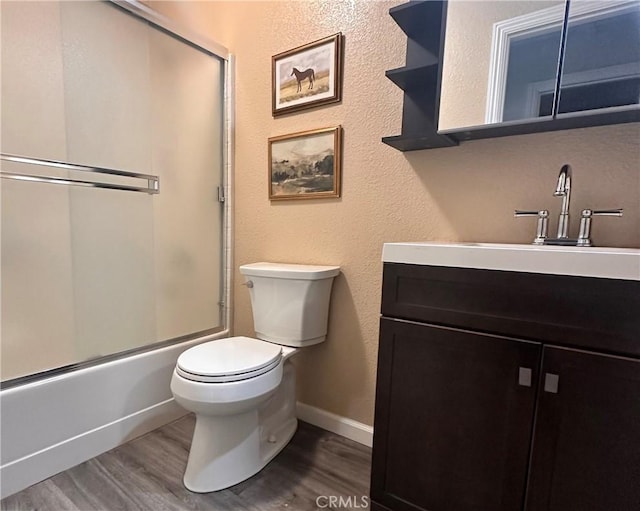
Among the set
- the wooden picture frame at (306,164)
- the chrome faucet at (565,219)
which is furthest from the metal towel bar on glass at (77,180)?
the chrome faucet at (565,219)

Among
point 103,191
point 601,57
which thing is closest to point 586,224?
point 601,57

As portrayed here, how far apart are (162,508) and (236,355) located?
515 mm

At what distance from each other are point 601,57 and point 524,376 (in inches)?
37.1

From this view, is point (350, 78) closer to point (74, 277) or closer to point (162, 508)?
point (74, 277)

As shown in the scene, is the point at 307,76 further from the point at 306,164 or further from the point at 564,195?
the point at 564,195

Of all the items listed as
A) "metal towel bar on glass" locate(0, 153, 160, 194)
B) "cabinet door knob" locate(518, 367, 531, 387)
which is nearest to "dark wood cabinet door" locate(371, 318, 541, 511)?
"cabinet door knob" locate(518, 367, 531, 387)

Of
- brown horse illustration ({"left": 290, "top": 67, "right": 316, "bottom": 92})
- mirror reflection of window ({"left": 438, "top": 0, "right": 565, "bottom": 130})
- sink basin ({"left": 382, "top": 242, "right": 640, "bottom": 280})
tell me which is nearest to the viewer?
sink basin ({"left": 382, "top": 242, "right": 640, "bottom": 280})

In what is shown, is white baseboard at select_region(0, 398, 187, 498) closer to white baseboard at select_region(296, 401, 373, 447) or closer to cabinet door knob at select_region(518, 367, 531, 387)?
white baseboard at select_region(296, 401, 373, 447)

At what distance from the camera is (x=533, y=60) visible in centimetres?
108

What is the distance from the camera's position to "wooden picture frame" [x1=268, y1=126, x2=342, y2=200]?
1.49 m

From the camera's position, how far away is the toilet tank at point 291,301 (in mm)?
1413

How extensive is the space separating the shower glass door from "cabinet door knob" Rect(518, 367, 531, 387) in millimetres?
1484

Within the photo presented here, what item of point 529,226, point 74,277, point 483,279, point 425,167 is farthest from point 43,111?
point 529,226

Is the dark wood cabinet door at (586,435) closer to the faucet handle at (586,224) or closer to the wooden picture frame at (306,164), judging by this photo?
the faucet handle at (586,224)
